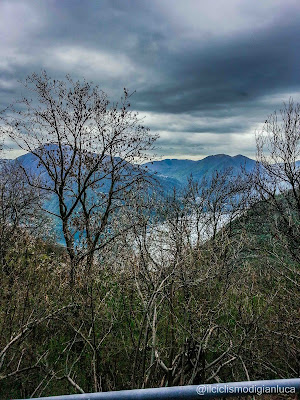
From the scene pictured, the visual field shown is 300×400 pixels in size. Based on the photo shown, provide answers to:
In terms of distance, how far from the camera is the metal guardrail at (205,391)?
1.87 metres

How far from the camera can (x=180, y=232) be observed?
8.26 meters

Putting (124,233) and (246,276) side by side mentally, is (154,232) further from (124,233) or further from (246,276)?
(246,276)

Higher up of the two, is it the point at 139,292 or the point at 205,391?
the point at 205,391

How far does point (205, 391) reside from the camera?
188 centimetres

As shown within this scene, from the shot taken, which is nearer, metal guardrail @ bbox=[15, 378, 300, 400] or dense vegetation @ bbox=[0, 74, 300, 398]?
metal guardrail @ bbox=[15, 378, 300, 400]

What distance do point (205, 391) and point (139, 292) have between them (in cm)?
496

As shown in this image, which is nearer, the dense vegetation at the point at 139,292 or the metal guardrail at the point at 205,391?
the metal guardrail at the point at 205,391

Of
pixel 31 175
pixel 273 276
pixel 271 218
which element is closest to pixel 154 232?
pixel 273 276

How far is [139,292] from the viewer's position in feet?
22.2

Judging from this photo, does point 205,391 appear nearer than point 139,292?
Yes

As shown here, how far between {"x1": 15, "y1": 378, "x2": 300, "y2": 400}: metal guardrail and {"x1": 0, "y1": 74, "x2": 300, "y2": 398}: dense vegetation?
4089 mm

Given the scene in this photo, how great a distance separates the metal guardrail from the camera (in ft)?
6.13

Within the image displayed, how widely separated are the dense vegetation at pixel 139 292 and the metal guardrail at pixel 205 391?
409 centimetres

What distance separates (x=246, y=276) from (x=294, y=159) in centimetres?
637
